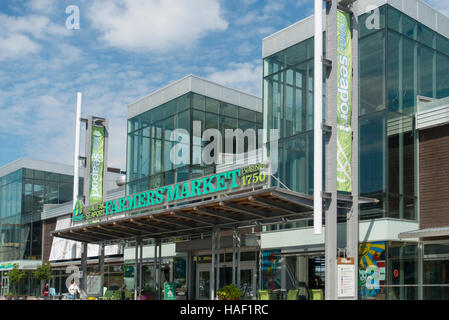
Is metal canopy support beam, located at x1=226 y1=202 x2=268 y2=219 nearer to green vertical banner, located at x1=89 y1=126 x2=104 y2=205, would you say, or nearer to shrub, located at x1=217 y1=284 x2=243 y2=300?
shrub, located at x1=217 y1=284 x2=243 y2=300

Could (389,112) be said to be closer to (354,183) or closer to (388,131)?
(388,131)

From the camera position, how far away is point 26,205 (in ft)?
194

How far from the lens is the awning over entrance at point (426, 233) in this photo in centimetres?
2191

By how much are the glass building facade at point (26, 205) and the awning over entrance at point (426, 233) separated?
141 feet

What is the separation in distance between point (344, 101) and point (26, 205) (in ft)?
154

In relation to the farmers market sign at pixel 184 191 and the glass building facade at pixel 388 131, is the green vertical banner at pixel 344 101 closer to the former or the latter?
the farmers market sign at pixel 184 191

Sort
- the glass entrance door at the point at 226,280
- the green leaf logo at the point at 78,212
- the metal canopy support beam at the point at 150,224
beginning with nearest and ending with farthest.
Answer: the metal canopy support beam at the point at 150,224
the glass entrance door at the point at 226,280
the green leaf logo at the point at 78,212

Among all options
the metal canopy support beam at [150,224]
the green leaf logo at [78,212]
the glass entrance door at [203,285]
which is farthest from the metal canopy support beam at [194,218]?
the green leaf logo at [78,212]

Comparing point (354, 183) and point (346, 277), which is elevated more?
point (354, 183)

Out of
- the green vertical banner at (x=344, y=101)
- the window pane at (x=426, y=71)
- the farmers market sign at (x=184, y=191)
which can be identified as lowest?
the farmers market sign at (x=184, y=191)

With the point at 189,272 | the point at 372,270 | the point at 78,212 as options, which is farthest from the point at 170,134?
the point at 372,270

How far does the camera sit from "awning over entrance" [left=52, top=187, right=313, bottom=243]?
66.4 ft

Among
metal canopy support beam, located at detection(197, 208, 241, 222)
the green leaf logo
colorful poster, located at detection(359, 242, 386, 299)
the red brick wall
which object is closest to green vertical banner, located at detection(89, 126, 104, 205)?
the green leaf logo
